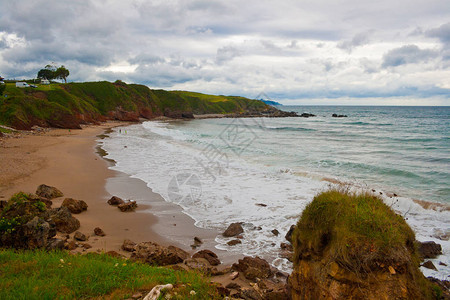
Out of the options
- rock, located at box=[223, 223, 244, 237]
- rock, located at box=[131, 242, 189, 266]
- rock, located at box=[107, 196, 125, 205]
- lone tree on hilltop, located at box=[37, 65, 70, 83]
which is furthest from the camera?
lone tree on hilltop, located at box=[37, 65, 70, 83]

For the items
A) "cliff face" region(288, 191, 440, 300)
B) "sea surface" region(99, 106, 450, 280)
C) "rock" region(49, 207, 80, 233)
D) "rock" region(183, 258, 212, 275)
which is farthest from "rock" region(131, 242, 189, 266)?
"cliff face" region(288, 191, 440, 300)

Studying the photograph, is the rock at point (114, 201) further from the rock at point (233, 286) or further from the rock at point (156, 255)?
the rock at point (233, 286)

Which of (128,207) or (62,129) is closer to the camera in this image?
(128,207)

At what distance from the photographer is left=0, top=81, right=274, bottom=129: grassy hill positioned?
119ft

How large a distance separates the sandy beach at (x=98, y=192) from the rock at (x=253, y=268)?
1838mm

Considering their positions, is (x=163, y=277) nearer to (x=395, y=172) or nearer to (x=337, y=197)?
(x=337, y=197)

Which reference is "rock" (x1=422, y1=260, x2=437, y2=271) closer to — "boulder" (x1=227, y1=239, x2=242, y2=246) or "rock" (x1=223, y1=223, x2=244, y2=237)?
"boulder" (x1=227, y1=239, x2=242, y2=246)

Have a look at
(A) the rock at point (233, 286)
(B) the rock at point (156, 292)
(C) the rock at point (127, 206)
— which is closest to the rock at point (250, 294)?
(A) the rock at point (233, 286)

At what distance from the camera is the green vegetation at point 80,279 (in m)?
4.28

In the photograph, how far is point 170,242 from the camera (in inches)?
334

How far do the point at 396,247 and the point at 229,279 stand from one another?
3522mm

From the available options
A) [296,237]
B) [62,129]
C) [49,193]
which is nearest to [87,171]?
[49,193]

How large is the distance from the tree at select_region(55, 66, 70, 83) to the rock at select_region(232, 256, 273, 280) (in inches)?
4230

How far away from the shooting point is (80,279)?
4660 millimetres
